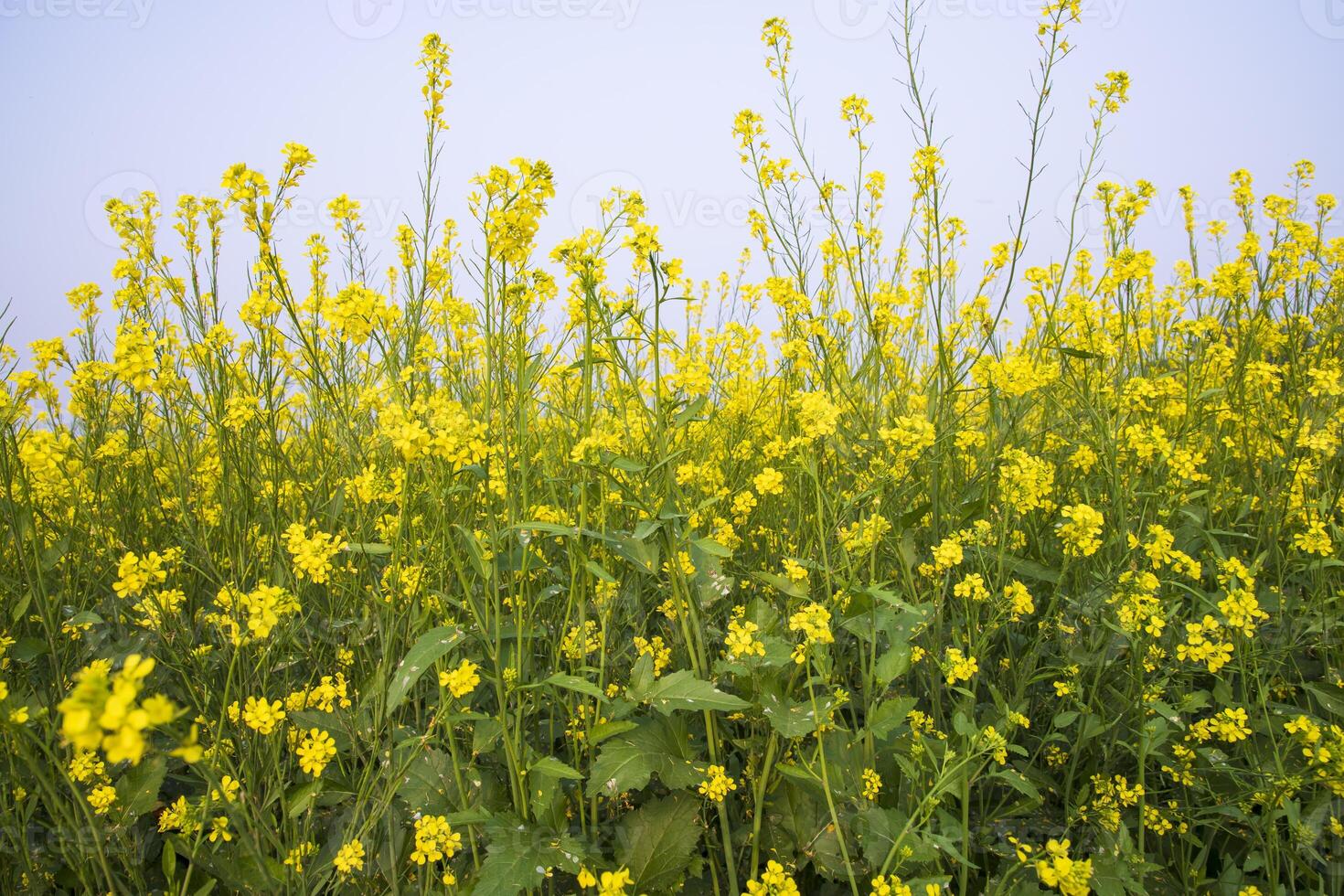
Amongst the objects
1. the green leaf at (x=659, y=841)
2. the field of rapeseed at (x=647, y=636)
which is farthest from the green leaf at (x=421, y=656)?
the green leaf at (x=659, y=841)

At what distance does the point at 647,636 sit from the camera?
2471 mm

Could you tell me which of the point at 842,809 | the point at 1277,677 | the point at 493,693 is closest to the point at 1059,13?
the point at 1277,677

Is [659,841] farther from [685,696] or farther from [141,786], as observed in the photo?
[141,786]

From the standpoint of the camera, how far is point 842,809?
1.61 meters

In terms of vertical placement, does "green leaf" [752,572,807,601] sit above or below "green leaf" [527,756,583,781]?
above

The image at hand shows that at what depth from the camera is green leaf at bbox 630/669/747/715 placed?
1417 mm

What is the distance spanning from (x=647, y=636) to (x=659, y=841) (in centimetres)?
96

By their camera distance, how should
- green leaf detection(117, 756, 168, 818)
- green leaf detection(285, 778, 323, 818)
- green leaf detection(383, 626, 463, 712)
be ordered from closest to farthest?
green leaf detection(383, 626, 463, 712), green leaf detection(285, 778, 323, 818), green leaf detection(117, 756, 168, 818)

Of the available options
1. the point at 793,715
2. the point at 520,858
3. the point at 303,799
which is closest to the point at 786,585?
the point at 793,715

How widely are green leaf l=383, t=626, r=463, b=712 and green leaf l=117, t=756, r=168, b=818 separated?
2.76ft

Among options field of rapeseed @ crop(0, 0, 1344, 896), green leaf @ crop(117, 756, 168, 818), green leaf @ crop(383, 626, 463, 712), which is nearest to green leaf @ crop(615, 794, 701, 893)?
field of rapeseed @ crop(0, 0, 1344, 896)

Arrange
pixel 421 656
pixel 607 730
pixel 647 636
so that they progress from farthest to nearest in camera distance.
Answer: pixel 647 636 → pixel 607 730 → pixel 421 656

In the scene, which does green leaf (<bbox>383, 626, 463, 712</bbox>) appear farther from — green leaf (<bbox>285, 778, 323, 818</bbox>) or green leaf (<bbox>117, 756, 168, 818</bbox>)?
green leaf (<bbox>117, 756, 168, 818</bbox>)

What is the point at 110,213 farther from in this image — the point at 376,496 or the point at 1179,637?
the point at 1179,637
